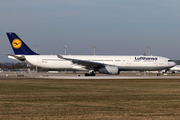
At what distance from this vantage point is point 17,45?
165 ft

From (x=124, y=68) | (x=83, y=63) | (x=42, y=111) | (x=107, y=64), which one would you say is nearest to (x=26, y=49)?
(x=83, y=63)

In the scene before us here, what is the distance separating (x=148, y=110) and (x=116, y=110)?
1.43 metres

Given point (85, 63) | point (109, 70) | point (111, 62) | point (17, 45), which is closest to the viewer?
point (109, 70)

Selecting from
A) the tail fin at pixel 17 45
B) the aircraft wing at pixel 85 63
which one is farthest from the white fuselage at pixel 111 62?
the aircraft wing at pixel 85 63

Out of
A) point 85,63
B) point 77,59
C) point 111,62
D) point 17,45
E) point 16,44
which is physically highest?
point 16,44

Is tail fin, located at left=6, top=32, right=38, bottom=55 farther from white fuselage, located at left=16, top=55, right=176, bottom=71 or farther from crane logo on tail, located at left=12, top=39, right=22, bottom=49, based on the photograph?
white fuselage, located at left=16, top=55, right=176, bottom=71

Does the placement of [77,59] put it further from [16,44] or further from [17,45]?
[16,44]

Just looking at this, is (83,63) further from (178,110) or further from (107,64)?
(178,110)

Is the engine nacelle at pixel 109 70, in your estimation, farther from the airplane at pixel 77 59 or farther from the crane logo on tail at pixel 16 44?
the crane logo on tail at pixel 16 44

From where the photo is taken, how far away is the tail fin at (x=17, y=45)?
5028 cm

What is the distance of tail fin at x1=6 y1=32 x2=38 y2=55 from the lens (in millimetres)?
50281

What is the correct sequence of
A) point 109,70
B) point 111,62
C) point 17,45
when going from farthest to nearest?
point 111,62
point 17,45
point 109,70

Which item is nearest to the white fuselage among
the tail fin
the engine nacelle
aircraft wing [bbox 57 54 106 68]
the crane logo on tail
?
the tail fin

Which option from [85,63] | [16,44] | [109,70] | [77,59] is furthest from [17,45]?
[109,70]
